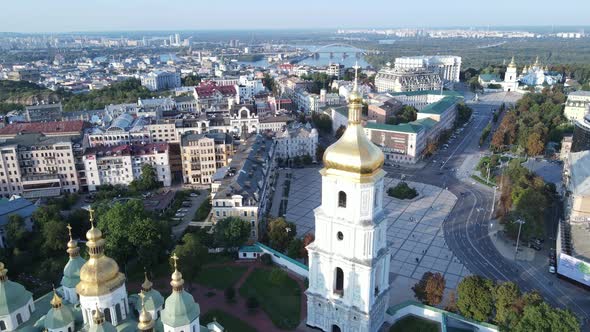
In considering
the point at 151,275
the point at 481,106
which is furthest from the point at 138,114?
the point at 481,106

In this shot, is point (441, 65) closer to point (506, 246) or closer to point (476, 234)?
point (476, 234)

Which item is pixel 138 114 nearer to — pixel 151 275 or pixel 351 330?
pixel 151 275

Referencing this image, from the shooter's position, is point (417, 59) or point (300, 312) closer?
point (300, 312)

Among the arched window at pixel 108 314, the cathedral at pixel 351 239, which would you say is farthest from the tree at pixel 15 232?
the cathedral at pixel 351 239

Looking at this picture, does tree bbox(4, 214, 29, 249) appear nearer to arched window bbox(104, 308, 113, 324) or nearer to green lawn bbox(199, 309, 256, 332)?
green lawn bbox(199, 309, 256, 332)

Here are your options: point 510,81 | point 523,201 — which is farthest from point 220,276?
point 510,81

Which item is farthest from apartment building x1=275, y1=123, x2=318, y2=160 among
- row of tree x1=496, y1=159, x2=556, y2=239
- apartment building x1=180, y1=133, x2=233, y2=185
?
row of tree x1=496, y1=159, x2=556, y2=239

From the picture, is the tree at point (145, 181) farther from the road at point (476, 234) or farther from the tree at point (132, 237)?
the road at point (476, 234)
